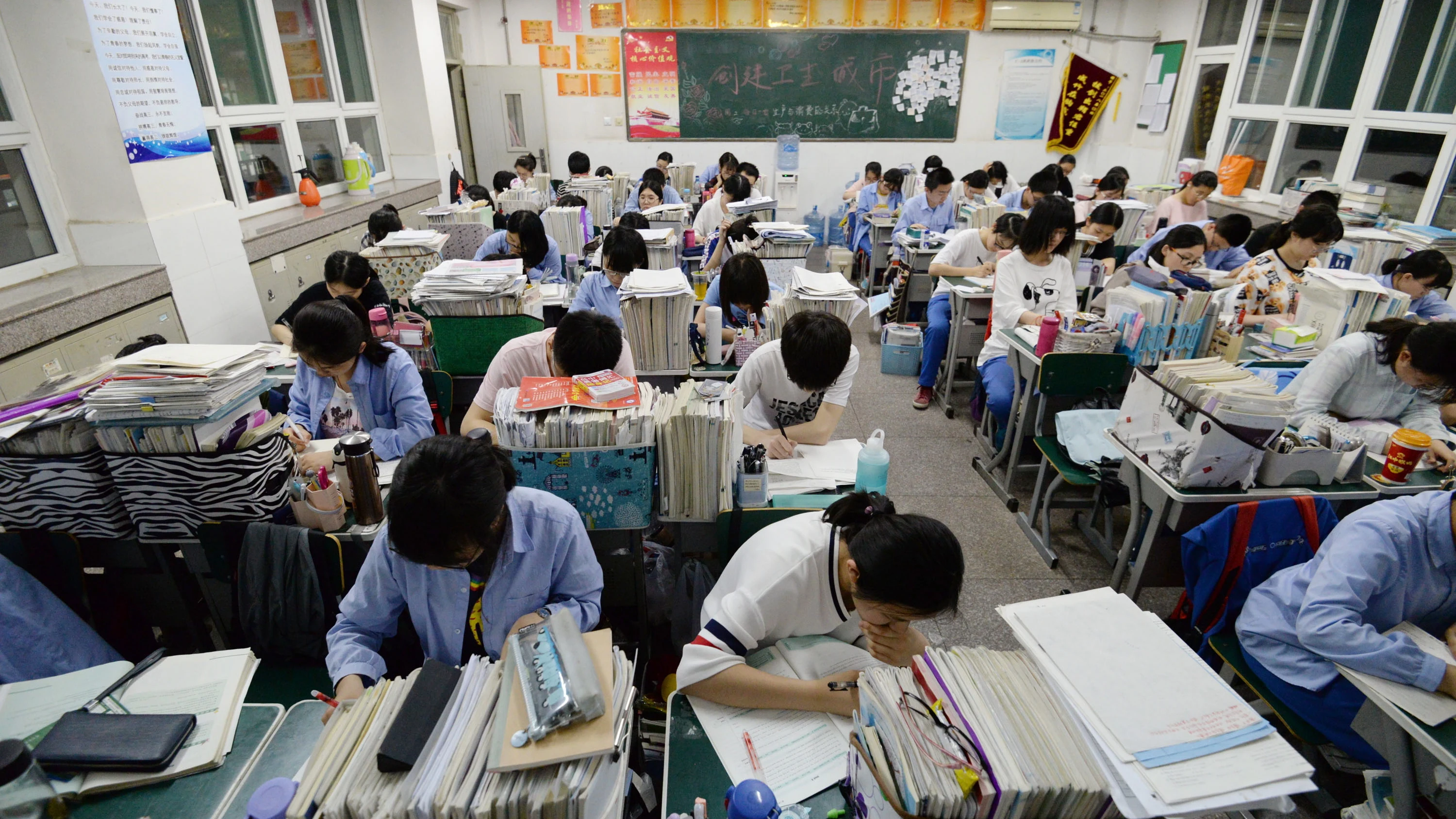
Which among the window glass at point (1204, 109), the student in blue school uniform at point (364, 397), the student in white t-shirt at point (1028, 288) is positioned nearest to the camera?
the student in blue school uniform at point (364, 397)

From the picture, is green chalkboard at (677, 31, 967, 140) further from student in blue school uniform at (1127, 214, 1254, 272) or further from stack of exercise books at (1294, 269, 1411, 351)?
stack of exercise books at (1294, 269, 1411, 351)

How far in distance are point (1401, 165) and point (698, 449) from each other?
7.02 meters

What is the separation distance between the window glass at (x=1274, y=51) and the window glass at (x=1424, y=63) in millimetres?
1009

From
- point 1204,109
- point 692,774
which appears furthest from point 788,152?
point 692,774

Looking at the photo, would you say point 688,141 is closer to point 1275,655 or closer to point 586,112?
point 586,112

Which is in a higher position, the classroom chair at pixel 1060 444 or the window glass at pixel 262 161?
the window glass at pixel 262 161

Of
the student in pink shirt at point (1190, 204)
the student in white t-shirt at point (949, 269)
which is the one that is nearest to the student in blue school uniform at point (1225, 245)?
the student in white t-shirt at point (949, 269)

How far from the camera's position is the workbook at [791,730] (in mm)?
1238

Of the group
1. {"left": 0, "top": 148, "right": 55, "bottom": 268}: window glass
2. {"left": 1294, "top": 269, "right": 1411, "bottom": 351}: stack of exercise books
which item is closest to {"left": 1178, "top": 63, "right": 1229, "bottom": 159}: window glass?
{"left": 1294, "top": 269, "right": 1411, "bottom": 351}: stack of exercise books

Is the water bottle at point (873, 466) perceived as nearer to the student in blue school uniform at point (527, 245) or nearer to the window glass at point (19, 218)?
the student in blue school uniform at point (527, 245)

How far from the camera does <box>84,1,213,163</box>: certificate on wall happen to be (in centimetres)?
313

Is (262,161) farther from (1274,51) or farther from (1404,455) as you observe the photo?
(1274,51)

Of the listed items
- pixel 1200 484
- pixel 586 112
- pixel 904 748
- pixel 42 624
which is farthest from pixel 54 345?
pixel 586 112

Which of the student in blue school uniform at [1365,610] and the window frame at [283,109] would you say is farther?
the window frame at [283,109]
